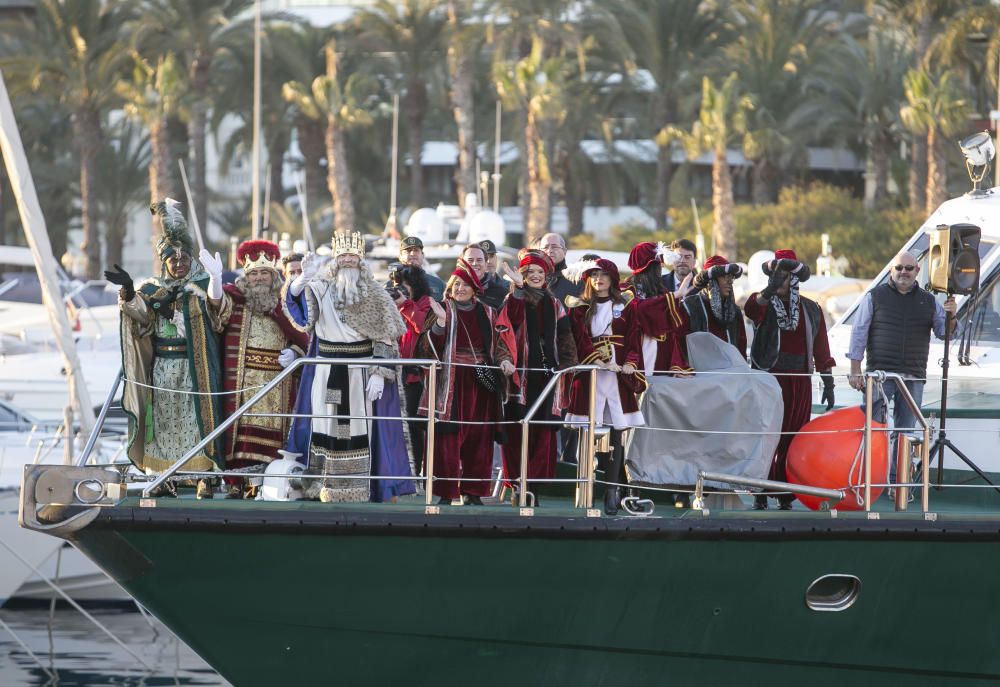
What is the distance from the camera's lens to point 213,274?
9375 mm

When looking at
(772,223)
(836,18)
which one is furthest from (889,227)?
(836,18)

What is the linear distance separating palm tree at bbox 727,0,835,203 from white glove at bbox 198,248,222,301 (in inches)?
1107

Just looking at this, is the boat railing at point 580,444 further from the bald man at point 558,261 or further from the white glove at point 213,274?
the bald man at point 558,261

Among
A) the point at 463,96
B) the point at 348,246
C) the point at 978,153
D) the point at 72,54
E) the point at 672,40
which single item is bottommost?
the point at 348,246

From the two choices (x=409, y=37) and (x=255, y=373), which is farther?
(x=409, y=37)

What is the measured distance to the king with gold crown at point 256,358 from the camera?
943cm

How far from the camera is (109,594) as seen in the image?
56.5 feet

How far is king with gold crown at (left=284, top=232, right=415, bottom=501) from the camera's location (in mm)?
9133

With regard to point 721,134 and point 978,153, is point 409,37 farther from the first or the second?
point 978,153

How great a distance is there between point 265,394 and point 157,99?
97.5ft

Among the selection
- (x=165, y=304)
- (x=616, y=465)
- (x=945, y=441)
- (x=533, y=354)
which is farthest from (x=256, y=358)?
(x=945, y=441)

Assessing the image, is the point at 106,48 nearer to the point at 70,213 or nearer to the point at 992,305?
the point at 70,213

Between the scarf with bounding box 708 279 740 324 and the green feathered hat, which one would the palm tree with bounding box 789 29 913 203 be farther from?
the green feathered hat

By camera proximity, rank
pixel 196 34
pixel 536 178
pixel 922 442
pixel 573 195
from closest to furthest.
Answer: pixel 922 442 → pixel 196 34 → pixel 536 178 → pixel 573 195
